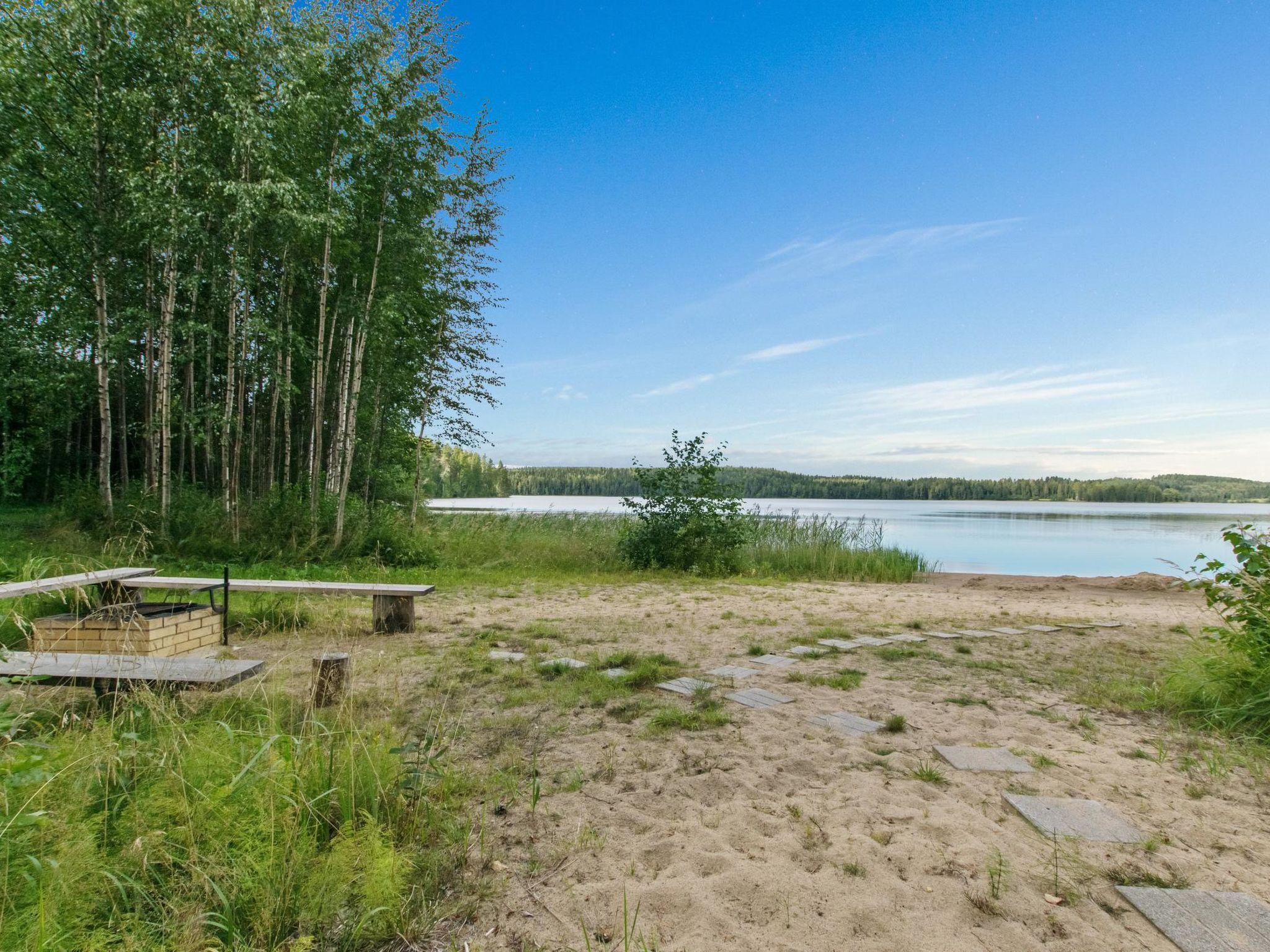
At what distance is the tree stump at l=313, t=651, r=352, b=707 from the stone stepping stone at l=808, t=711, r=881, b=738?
2.33 m

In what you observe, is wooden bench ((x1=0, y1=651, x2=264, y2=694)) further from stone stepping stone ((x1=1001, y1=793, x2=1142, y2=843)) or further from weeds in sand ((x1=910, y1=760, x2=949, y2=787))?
stone stepping stone ((x1=1001, y1=793, x2=1142, y2=843))

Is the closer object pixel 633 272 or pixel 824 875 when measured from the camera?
pixel 824 875

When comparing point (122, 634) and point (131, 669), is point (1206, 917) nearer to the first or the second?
point (131, 669)

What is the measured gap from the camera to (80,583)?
3.46 m

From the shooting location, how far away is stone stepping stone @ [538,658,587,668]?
400cm

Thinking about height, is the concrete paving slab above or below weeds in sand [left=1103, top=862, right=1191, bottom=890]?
below

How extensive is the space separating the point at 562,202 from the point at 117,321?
927 cm

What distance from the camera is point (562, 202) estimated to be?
48.1 feet

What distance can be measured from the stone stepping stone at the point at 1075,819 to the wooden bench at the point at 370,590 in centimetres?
417

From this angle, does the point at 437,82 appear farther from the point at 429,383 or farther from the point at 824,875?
the point at 824,875

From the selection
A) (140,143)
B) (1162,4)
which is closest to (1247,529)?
(1162,4)

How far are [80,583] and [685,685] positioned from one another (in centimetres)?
358

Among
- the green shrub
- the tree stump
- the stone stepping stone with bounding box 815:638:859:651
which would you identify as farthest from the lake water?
the tree stump

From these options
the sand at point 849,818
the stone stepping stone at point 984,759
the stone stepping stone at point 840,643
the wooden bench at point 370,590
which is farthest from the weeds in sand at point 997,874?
the wooden bench at point 370,590
